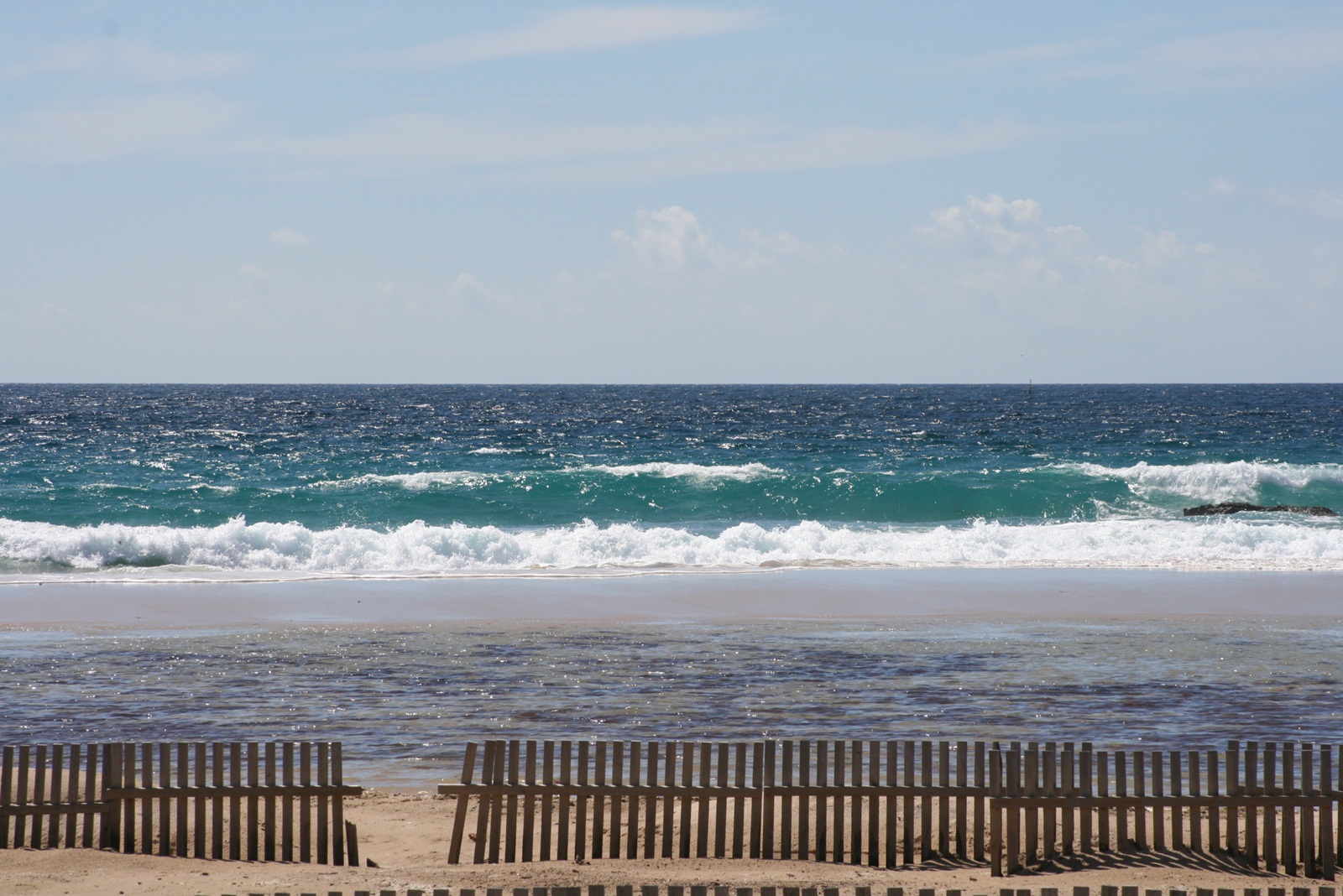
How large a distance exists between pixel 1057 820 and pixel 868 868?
4.93ft

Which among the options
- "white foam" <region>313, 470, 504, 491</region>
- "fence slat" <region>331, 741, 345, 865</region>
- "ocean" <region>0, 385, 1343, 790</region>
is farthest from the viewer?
"white foam" <region>313, 470, 504, 491</region>

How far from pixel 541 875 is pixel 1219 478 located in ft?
126

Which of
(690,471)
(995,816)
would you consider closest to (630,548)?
(690,471)

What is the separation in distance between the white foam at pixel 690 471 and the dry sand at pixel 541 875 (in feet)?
105

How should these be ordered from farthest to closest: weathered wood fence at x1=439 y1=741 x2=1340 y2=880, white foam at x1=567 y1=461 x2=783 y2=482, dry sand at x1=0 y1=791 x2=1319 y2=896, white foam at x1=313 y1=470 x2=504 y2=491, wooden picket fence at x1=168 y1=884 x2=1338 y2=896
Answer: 1. white foam at x1=567 y1=461 x2=783 y2=482
2. white foam at x1=313 y1=470 x2=504 y2=491
3. weathered wood fence at x1=439 y1=741 x2=1340 y2=880
4. dry sand at x1=0 y1=791 x2=1319 y2=896
5. wooden picket fence at x1=168 y1=884 x2=1338 y2=896

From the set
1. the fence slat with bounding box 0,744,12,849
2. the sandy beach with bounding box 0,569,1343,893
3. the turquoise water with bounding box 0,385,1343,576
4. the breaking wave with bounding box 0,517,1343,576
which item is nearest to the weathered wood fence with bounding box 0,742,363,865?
the fence slat with bounding box 0,744,12,849

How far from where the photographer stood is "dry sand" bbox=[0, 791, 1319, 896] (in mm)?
7059

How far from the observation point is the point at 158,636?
617 inches

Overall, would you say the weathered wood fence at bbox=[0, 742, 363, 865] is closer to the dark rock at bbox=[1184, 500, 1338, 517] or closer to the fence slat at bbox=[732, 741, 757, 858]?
the fence slat at bbox=[732, 741, 757, 858]

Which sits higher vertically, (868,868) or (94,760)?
(94,760)

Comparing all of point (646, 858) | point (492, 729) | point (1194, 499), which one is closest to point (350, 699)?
point (492, 729)

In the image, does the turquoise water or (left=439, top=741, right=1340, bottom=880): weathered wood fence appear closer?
(left=439, top=741, right=1340, bottom=880): weathered wood fence

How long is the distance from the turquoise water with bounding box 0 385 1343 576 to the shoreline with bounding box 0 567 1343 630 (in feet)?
6.92

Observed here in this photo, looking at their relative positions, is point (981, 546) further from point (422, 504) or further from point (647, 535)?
point (422, 504)
